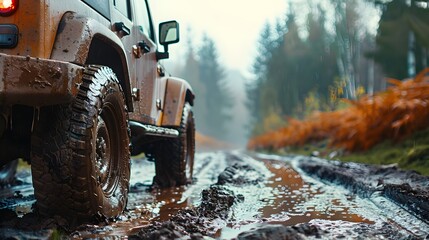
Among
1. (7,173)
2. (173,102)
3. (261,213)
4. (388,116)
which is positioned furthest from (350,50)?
(261,213)

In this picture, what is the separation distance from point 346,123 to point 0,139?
875cm

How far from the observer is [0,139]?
8.52 feet

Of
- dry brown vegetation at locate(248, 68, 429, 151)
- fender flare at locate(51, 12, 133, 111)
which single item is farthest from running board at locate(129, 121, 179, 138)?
dry brown vegetation at locate(248, 68, 429, 151)

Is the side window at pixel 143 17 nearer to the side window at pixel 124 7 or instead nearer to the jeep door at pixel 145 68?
the jeep door at pixel 145 68

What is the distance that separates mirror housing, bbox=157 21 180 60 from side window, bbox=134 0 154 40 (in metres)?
0.15

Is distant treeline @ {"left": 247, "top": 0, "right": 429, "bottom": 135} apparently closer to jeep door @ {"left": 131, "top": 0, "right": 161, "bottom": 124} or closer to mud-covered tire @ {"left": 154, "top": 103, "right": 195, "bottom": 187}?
mud-covered tire @ {"left": 154, "top": 103, "right": 195, "bottom": 187}

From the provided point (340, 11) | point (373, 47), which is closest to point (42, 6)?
point (340, 11)

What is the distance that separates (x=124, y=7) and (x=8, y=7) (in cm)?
168

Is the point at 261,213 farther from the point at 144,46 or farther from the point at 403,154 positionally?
the point at 403,154

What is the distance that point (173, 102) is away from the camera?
5289mm

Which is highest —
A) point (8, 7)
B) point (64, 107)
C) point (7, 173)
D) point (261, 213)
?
point (8, 7)

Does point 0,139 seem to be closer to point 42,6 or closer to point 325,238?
point 42,6

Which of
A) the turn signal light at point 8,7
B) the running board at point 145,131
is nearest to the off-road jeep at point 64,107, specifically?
the turn signal light at point 8,7

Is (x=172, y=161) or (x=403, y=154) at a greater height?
(x=172, y=161)
